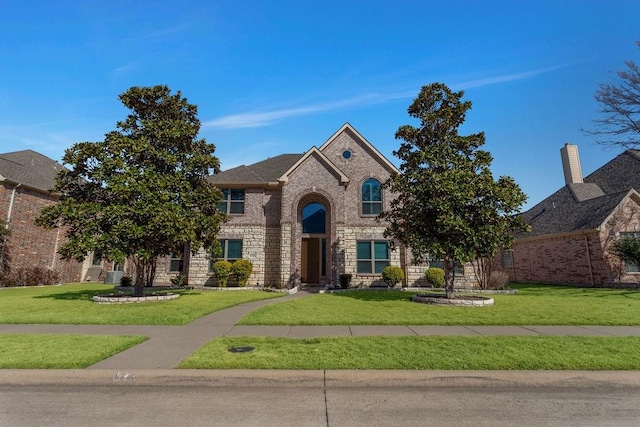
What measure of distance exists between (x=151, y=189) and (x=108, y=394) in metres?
9.42

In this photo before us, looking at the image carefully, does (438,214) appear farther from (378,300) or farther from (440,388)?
(440,388)

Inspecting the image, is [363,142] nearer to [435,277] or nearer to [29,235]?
[435,277]

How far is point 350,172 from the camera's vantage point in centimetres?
2064

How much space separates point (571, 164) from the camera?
91.2 feet

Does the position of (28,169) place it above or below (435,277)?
above

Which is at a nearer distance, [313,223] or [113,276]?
[313,223]

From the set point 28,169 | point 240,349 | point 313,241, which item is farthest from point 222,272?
point 28,169

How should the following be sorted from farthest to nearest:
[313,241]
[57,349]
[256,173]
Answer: [256,173]
[313,241]
[57,349]

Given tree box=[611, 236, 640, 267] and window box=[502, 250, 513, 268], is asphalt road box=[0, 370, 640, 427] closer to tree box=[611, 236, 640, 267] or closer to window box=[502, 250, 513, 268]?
tree box=[611, 236, 640, 267]

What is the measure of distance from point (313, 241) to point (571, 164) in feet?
78.2

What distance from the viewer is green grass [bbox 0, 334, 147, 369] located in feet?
16.2

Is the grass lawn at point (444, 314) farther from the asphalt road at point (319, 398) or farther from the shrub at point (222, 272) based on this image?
the shrub at point (222, 272)

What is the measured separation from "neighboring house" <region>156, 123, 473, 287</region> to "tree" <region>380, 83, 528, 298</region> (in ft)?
18.7

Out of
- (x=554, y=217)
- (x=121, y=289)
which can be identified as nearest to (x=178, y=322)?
(x=121, y=289)
